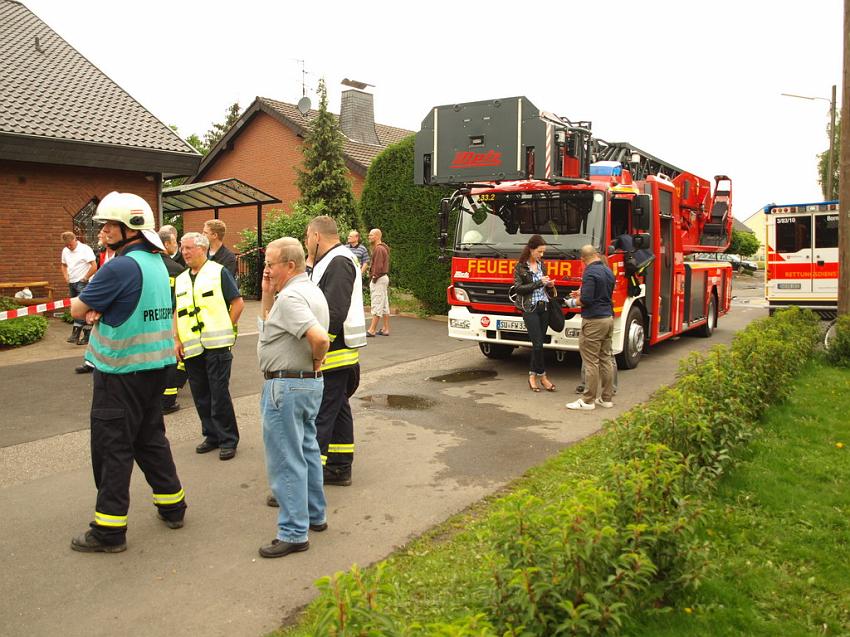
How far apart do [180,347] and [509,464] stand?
2884mm

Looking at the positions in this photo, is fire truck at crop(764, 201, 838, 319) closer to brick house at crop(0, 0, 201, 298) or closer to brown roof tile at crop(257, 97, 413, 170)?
brick house at crop(0, 0, 201, 298)

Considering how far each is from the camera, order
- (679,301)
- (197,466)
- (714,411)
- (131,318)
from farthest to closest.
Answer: (679,301)
(197,466)
(714,411)
(131,318)

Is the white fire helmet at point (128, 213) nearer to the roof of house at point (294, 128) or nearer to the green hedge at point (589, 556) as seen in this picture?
the green hedge at point (589, 556)

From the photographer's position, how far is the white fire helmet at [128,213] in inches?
178

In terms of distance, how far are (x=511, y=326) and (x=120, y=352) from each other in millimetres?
6496

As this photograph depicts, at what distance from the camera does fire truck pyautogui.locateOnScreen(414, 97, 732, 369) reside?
9727 mm

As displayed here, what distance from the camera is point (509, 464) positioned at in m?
6.32

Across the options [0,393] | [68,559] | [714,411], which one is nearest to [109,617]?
[68,559]

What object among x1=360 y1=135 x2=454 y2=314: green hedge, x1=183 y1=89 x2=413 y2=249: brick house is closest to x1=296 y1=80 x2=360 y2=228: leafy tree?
x1=183 y1=89 x2=413 y2=249: brick house

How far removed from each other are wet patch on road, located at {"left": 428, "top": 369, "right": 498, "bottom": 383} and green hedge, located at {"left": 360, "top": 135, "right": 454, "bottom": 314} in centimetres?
598

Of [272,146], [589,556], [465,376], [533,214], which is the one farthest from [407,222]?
[272,146]

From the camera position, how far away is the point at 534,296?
937 cm

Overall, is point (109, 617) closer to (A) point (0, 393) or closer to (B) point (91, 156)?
(A) point (0, 393)

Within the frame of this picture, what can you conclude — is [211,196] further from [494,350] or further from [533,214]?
[533,214]
